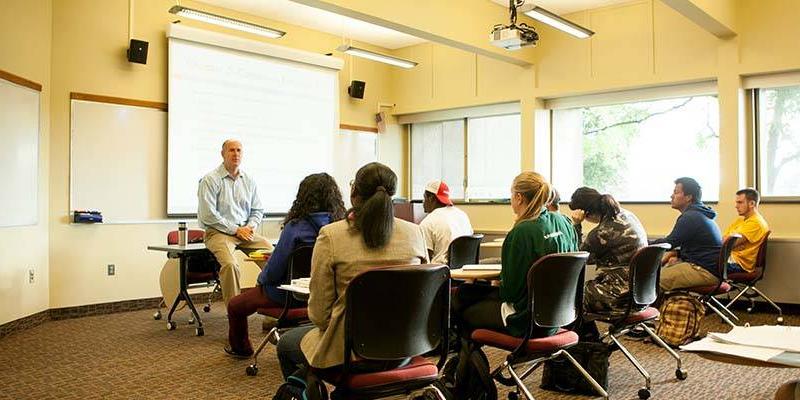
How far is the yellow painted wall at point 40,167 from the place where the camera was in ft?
16.4

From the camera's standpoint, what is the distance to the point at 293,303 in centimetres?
361

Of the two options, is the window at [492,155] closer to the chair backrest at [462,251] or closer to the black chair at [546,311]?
the chair backrest at [462,251]

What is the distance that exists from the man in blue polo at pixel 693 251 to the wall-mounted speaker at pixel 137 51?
5.22m

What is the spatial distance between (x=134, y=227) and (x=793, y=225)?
21.5ft

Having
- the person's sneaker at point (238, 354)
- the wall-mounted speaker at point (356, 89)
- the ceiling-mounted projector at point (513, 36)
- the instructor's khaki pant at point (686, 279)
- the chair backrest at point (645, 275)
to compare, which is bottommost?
the person's sneaker at point (238, 354)

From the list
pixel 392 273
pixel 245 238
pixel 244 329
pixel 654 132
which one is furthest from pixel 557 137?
pixel 392 273

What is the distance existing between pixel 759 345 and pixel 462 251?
126 inches

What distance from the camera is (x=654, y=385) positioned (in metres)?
3.58

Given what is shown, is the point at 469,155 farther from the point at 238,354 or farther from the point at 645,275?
the point at 645,275

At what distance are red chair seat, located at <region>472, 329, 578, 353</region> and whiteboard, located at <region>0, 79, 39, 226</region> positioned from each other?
4.17 m

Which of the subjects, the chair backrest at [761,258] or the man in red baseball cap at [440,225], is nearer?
the man in red baseball cap at [440,225]

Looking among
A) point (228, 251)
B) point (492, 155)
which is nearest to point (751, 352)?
point (228, 251)

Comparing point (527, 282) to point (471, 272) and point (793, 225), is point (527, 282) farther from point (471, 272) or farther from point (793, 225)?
point (793, 225)

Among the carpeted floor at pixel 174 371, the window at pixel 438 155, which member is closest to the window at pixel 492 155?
the window at pixel 438 155
